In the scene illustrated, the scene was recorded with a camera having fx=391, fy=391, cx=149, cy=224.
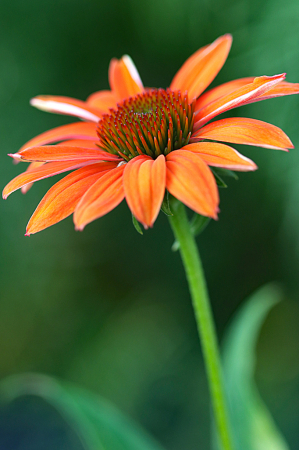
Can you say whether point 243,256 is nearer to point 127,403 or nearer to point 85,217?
point 127,403

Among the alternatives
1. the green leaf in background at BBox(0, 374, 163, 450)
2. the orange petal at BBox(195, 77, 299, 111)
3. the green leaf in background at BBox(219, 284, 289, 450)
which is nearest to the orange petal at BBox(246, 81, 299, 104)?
the orange petal at BBox(195, 77, 299, 111)

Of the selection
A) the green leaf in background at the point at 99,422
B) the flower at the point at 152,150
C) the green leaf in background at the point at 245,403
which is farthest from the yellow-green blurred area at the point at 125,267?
the green leaf in background at the point at 99,422

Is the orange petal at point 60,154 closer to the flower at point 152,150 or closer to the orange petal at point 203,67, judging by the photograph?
the flower at point 152,150

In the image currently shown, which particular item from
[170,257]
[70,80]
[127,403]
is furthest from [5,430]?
[70,80]

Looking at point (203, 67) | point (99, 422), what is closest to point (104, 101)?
point (203, 67)

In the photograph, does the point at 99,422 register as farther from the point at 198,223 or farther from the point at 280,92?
the point at 280,92

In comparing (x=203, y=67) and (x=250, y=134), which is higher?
(x=203, y=67)
